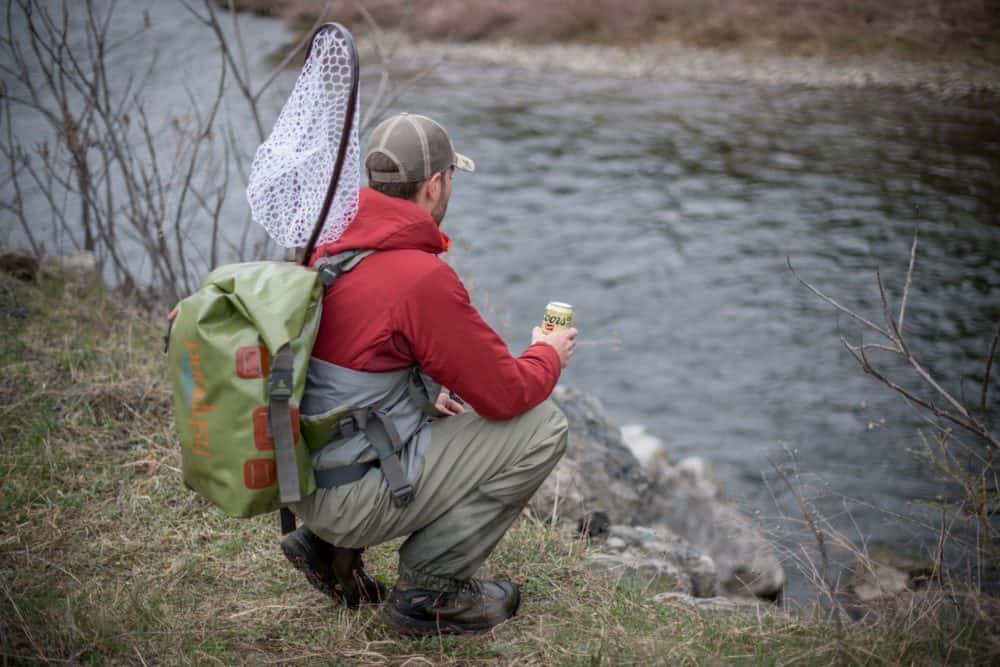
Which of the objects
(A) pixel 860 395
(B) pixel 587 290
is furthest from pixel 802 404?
(B) pixel 587 290

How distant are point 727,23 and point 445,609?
2082 cm

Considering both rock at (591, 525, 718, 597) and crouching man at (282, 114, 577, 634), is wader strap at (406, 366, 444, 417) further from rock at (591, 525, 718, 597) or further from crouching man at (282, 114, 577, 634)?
rock at (591, 525, 718, 597)

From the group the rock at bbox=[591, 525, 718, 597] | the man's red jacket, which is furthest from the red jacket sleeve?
the rock at bbox=[591, 525, 718, 597]

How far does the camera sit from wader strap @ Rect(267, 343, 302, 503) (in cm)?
220

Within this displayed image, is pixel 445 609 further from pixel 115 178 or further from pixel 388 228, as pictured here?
pixel 115 178

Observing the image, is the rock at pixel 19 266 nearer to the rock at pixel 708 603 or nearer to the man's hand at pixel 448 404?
the man's hand at pixel 448 404

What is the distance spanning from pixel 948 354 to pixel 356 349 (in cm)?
706

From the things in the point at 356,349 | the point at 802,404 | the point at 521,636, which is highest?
the point at 356,349

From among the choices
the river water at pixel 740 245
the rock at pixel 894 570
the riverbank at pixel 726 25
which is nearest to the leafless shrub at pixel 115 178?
the river water at pixel 740 245

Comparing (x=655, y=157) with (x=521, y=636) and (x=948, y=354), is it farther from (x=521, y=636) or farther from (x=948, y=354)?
(x=521, y=636)

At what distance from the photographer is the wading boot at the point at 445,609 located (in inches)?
105

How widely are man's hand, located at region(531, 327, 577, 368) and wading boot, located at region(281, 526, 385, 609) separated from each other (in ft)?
2.74

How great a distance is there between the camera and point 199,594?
2902mm

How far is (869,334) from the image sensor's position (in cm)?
853
